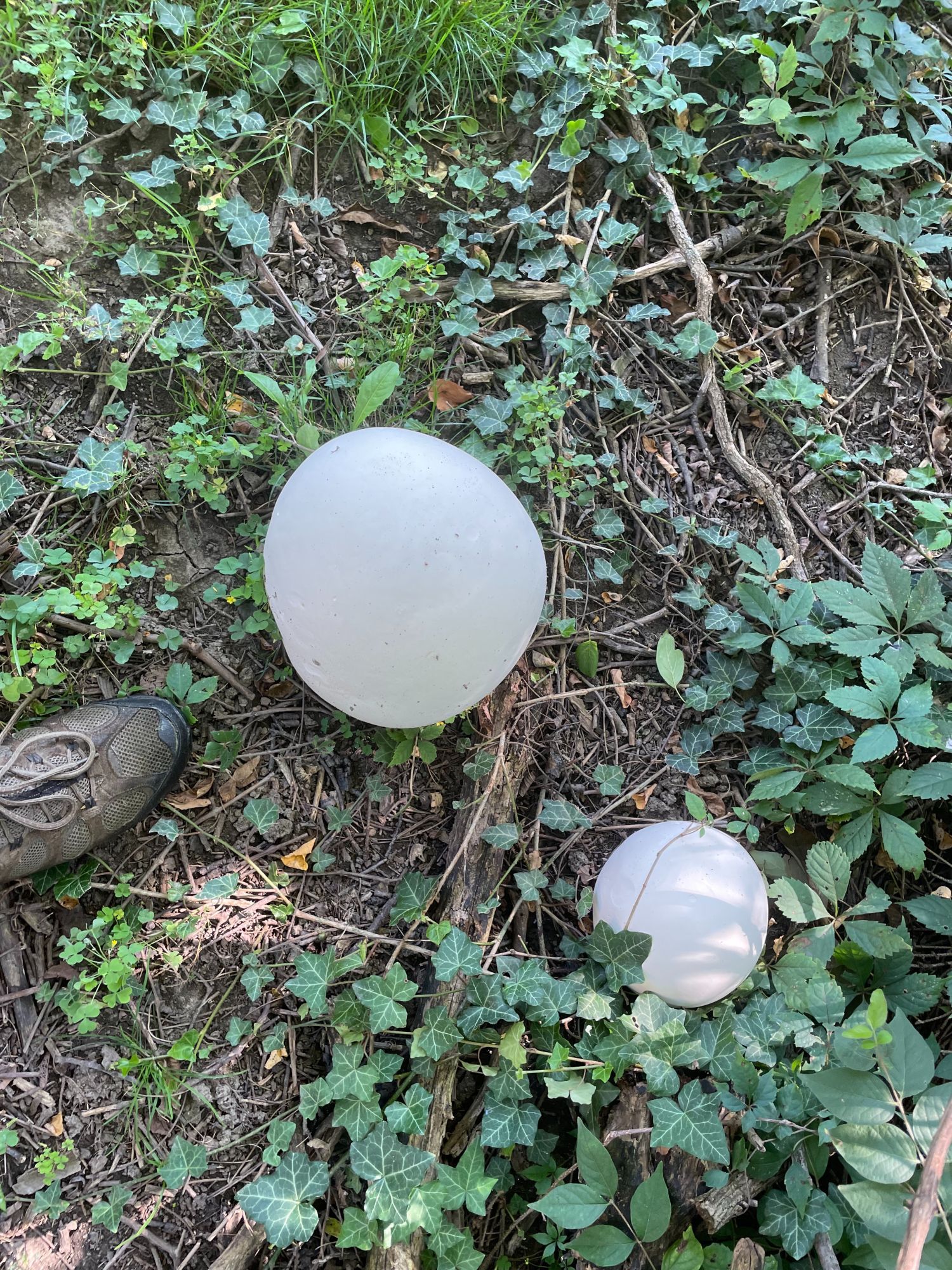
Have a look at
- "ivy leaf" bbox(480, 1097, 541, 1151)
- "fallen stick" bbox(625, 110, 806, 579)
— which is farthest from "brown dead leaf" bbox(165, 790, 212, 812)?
"fallen stick" bbox(625, 110, 806, 579)

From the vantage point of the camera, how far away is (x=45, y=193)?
257 cm

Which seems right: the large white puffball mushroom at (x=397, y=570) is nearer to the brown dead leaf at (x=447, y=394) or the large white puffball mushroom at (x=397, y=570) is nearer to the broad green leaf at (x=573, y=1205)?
the brown dead leaf at (x=447, y=394)

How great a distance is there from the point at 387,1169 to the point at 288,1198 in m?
0.27

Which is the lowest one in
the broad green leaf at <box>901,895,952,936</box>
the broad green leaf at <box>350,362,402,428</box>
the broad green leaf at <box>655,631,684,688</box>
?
the broad green leaf at <box>901,895,952,936</box>

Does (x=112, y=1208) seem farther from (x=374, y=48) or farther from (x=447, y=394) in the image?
(x=374, y=48)

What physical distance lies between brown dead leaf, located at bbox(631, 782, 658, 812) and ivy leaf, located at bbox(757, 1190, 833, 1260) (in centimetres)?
104

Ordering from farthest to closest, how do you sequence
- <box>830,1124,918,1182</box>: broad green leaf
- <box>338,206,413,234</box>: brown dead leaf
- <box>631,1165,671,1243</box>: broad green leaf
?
<box>338,206,413,234</box>: brown dead leaf, <box>631,1165,671,1243</box>: broad green leaf, <box>830,1124,918,1182</box>: broad green leaf

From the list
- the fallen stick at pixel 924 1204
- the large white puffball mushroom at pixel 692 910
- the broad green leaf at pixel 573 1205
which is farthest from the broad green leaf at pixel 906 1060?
the broad green leaf at pixel 573 1205

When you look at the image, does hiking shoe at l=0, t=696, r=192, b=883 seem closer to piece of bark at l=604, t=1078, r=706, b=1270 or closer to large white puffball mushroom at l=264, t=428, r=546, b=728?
large white puffball mushroom at l=264, t=428, r=546, b=728

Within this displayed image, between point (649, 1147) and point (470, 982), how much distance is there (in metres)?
0.60

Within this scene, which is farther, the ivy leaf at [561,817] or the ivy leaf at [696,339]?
the ivy leaf at [696,339]

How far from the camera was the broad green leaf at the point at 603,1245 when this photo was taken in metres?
1.92

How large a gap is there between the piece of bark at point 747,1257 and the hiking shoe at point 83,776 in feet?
6.24

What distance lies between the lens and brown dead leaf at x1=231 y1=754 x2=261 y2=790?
247 cm
